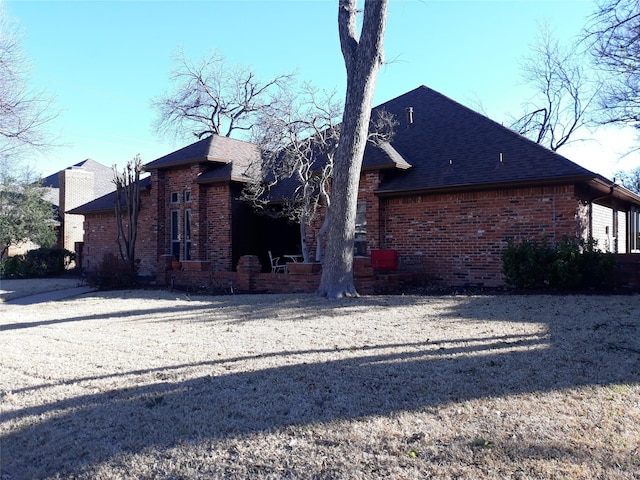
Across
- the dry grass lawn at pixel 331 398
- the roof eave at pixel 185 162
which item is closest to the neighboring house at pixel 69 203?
the roof eave at pixel 185 162

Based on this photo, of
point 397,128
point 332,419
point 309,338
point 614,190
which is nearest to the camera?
point 332,419

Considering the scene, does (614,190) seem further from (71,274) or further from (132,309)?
(71,274)

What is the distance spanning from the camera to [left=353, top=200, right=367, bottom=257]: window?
51.1 feet

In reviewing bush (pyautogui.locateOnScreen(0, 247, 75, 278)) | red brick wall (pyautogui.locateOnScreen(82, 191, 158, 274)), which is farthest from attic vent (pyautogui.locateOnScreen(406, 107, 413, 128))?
bush (pyautogui.locateOnScreen(0, 247, 75, 278))

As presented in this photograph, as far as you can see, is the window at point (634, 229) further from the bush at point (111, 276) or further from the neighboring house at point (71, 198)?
the neighboring house at point (71, 198)

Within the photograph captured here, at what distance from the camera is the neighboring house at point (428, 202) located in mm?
12734

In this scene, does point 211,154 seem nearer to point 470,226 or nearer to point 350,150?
point 350,150

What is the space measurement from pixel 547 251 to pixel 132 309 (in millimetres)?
8824

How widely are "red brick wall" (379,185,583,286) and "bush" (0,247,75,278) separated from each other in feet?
50.6

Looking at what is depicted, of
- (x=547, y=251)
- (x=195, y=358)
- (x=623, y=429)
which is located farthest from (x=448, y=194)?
(x=623, y=429)

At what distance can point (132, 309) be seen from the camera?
11203 millimetres

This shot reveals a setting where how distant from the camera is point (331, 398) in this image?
15.4ft

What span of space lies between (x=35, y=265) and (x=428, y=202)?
17.2 metres

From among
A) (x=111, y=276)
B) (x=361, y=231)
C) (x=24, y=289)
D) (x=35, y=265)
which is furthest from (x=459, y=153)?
(x=35, y=265)
